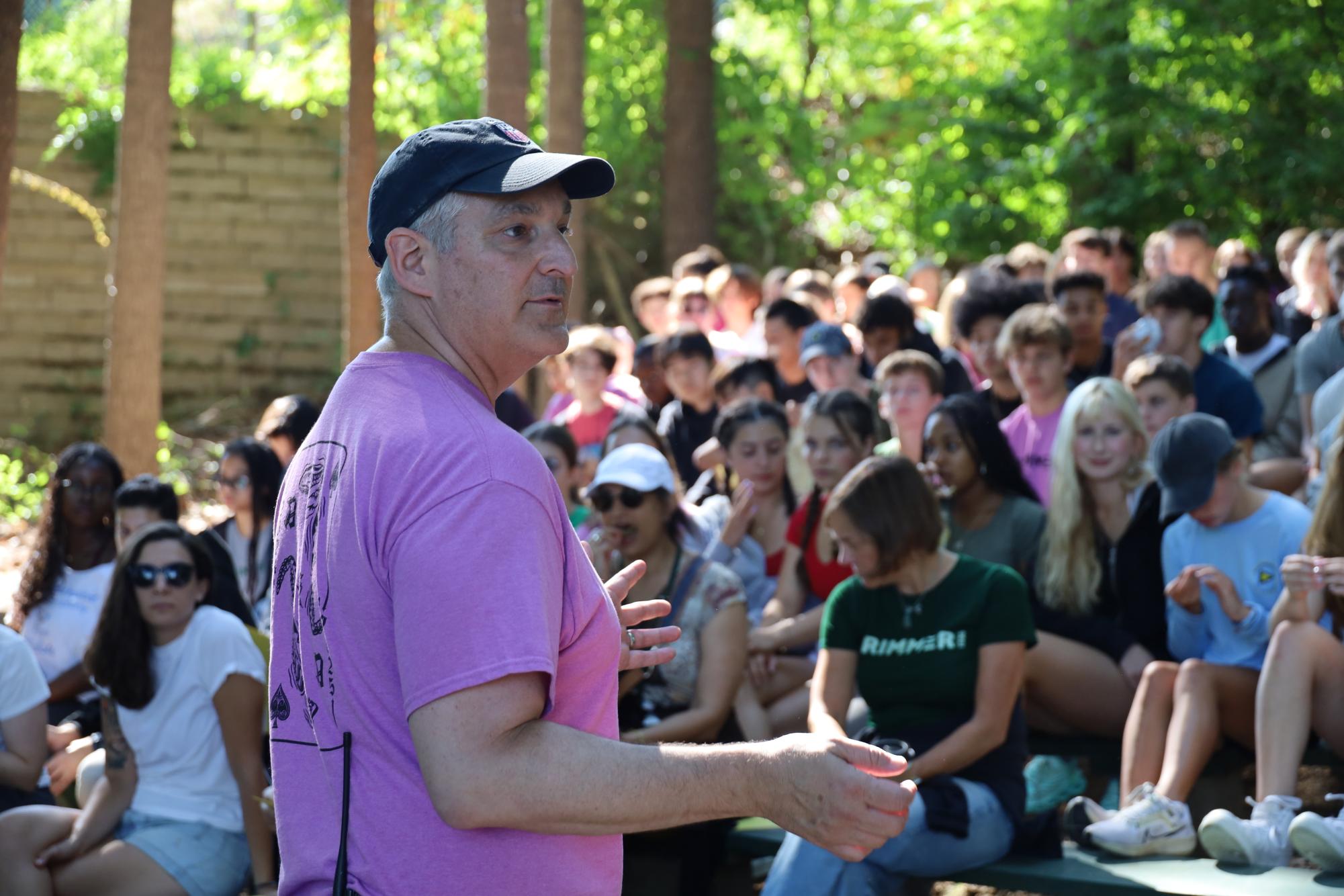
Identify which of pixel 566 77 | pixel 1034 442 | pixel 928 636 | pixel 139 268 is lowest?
pixel 928 636

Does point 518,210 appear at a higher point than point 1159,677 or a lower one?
higher

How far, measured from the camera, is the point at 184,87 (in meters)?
15.3

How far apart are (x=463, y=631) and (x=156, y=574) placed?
388 centimetres

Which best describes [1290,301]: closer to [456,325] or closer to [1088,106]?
[1088,106]

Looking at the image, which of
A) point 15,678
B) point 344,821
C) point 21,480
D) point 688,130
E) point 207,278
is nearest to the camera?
point 344,821

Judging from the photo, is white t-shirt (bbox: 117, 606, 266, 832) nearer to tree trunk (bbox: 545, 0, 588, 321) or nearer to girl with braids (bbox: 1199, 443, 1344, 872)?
girl with braids (bbox: 1199, 443, 1344, 872)

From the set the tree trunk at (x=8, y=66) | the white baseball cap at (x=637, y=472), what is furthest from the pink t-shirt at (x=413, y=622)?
the tree trunk at (x=8, y=66)

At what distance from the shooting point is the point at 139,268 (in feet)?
27.0

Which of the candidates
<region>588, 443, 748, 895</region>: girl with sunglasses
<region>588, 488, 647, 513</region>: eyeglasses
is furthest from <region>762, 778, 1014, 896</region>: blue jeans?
<region>588, 488, 647, 513</region>: eyeglasses

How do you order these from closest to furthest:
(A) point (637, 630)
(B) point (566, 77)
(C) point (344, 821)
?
(C) point (344, 821), (A) point (637, 630), (B) point (566, 77)

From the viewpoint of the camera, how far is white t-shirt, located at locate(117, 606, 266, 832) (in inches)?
202

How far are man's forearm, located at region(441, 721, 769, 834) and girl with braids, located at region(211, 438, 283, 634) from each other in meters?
5.24

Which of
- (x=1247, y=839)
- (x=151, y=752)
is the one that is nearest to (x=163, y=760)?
(x=151, y=752)

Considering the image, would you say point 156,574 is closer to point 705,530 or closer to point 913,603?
point 705,530
